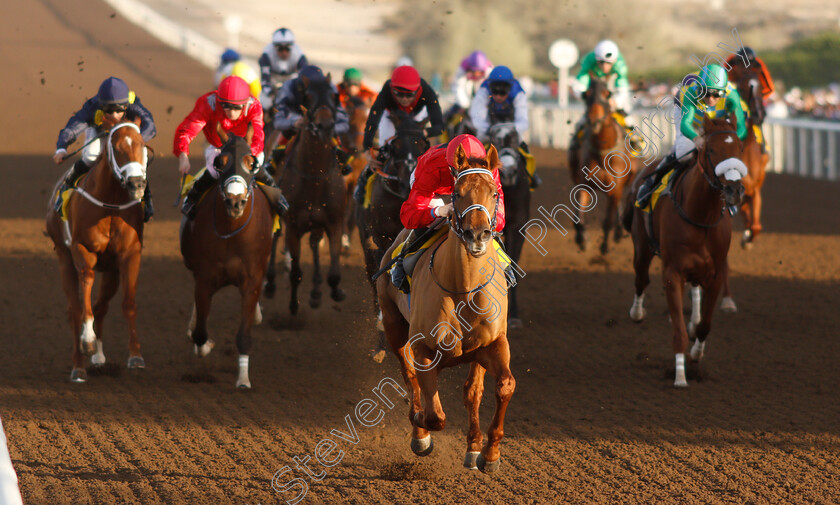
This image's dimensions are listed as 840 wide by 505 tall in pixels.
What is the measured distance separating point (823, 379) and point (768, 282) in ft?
12.3

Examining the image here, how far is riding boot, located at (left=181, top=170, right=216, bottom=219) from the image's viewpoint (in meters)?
7.41

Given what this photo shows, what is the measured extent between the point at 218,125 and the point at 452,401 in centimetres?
262

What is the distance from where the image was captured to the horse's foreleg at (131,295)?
23.9ft

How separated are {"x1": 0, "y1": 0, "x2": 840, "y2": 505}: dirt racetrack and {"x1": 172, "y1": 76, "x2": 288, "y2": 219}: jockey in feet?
4.27

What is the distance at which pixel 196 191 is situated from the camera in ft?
24.4

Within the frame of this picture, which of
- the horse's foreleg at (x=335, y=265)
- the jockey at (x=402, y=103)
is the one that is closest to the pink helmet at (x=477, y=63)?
the horse's foreleg at (x=335, y=265)

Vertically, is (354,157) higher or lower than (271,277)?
higher

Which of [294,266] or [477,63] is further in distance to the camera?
[477,63]

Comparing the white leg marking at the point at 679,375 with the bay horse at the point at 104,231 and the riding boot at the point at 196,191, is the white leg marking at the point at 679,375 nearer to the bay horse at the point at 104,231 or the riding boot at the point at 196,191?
the riding boot at the point at 196,191

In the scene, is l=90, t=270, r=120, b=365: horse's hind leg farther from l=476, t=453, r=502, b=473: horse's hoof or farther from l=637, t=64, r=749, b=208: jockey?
l=637, t=64, r=749, b=208: jockey

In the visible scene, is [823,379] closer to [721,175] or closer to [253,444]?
[721,175]

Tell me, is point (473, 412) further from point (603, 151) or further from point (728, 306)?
point (603, 151)

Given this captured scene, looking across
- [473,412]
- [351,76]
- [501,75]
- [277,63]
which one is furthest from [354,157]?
[473,412]

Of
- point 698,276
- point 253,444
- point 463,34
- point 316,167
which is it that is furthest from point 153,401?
point 463,34
